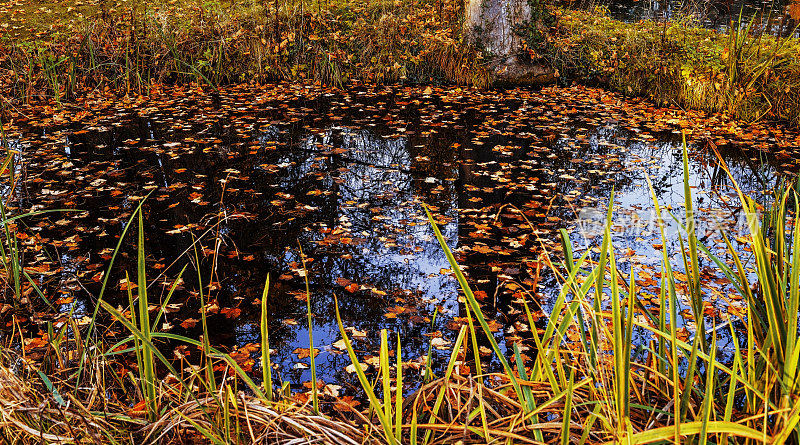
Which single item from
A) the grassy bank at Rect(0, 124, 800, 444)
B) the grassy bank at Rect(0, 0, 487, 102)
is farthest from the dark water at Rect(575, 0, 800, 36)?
the grassy bank at Rect(0, 124, 800, 444)

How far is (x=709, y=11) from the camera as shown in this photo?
14.3 metres

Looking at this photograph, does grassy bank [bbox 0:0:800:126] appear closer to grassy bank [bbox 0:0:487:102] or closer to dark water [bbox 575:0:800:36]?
grassy bank [bbox 0:0:487:102]

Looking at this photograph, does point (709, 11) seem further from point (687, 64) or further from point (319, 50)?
point (319, 50)

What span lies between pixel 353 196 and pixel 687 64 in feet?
17.0

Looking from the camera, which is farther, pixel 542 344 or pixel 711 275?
pixel 711 275

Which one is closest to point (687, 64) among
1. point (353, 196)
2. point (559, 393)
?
point (353, 196)

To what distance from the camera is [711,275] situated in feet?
11.6

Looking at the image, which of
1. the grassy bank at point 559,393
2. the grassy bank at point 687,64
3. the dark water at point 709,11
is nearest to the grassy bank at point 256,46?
the grassy bank at point 687,64

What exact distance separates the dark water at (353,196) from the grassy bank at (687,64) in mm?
376

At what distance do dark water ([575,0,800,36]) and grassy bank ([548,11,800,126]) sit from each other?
1795 mm

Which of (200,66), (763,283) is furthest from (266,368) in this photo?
(200,66)

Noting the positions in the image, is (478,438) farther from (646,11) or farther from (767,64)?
(646,11)

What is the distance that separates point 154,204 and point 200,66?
4538 mm

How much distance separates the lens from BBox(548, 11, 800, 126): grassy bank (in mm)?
6387
